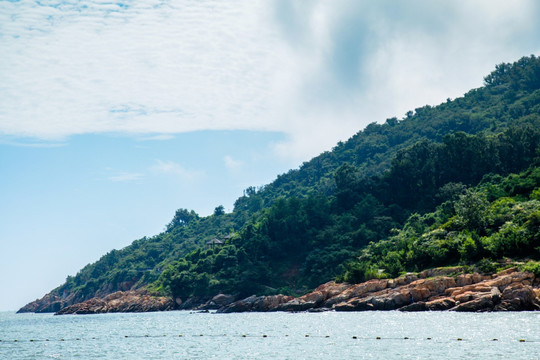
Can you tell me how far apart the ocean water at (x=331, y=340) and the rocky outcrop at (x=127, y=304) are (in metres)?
51.8

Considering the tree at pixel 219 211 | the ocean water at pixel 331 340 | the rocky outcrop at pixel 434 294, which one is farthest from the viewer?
the tree at pixel 219 211

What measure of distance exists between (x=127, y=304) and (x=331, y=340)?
279 ft

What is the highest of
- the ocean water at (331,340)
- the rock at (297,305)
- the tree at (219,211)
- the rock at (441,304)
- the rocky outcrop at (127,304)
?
the tree at (219,211)

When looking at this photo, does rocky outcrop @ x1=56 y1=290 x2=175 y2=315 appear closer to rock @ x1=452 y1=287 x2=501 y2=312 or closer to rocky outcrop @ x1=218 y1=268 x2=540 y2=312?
rocky outcrop @ x1=218 y1=268 x2=540 y2=312

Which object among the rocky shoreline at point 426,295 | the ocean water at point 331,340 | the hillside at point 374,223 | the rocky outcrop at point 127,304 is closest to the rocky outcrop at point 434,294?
the rocky shoreline at point 426,295

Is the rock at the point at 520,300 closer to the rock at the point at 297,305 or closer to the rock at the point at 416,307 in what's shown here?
the rock at the point at 416,307

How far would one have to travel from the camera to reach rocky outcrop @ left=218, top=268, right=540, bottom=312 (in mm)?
50844

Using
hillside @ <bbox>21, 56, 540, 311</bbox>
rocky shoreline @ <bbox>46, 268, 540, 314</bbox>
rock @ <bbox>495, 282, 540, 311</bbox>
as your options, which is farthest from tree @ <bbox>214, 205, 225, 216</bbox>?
rock @ <bbox>495, 282, 540, 311</bbox>

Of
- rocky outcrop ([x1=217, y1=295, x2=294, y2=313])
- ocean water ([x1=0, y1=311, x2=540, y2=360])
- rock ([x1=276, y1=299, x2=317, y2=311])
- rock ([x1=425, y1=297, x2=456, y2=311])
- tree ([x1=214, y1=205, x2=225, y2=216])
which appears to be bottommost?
ocean water ([x1=0, y1=311, x2=540, y2=360])

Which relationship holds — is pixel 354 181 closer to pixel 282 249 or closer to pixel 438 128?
pixel 282 249

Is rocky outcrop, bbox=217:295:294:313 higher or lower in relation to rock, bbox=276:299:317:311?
higher

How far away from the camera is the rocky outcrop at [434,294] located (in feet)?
167

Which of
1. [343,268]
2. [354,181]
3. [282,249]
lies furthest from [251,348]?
[354,181]

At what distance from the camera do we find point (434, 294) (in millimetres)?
59031
